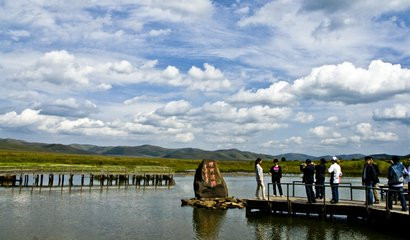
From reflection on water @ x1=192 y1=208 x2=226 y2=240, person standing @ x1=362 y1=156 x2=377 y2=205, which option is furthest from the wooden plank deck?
reflection on water @ x1=192 y1=208 x2=226 y2=240

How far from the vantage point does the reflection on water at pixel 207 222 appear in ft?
67.1

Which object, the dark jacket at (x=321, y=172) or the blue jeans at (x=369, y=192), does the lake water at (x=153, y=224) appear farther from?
the dark jacket at (x=321, y=172)

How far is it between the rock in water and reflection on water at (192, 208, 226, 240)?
99.4 inches

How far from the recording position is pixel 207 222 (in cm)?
2411

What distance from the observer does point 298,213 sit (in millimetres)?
26062

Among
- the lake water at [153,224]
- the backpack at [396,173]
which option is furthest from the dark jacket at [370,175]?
the lake water at [153,224]

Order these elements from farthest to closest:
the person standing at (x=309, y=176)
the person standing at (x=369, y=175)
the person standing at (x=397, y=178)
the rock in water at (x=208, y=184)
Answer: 1. the rock in water at (x=208, y=184)
2. the person standing at (x=309, y=176)
3. the person standing at (x=369, y=175)
4. the person standing at (x=397, y=178)

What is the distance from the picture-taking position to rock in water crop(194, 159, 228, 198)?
32250 mm

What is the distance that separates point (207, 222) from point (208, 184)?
8313mm

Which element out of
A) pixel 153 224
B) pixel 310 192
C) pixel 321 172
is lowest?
pixel 153 224

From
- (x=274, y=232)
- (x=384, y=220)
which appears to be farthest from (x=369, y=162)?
(x=274, y=232)

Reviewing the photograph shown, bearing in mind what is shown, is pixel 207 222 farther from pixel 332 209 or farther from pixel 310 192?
pixel 332 209

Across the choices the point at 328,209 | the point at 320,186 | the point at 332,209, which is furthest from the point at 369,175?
the point at 320,186

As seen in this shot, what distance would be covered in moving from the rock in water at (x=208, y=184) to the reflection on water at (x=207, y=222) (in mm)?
2524
